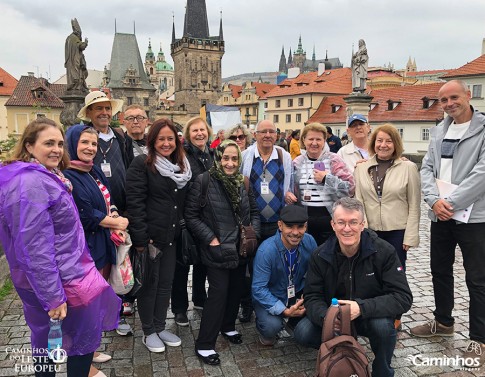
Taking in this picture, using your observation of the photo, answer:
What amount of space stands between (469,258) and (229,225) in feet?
7.21

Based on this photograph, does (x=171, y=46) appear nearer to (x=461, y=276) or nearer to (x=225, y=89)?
(x=225, y=89)

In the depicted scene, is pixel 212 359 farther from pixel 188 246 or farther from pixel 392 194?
pixel 392 194

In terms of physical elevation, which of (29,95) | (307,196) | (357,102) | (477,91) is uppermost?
(29,95)

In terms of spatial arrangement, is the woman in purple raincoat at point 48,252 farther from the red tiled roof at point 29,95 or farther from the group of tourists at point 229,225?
the red tiled roof at point 29,95

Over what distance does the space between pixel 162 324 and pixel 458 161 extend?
320 cm

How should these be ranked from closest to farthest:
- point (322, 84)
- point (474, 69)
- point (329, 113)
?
point (474, 69) → point (329, 113) → point (322, 84)

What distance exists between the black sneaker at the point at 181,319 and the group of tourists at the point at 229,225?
1 centimetres

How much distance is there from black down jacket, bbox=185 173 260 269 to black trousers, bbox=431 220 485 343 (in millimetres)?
1970

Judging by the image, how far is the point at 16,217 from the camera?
2229 millimetres

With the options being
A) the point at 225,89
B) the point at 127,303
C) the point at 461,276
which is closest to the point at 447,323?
the point at 461,276

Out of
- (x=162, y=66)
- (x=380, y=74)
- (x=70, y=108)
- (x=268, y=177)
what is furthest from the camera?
(x=162, y=66)

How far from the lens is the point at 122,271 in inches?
130

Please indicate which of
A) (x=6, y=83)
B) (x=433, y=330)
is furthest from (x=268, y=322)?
(x=6, y=83)

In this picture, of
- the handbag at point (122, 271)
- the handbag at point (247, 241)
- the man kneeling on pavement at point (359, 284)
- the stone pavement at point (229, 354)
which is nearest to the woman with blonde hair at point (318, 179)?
the handbag at point (247, 241)
